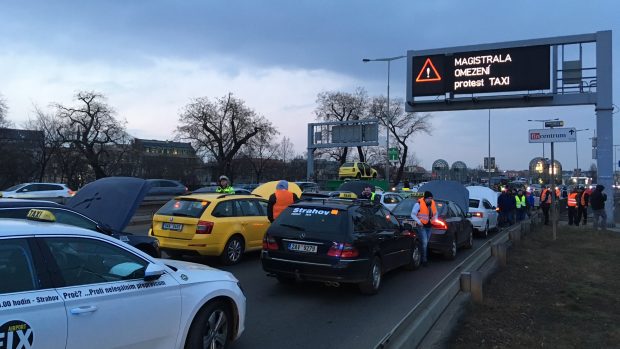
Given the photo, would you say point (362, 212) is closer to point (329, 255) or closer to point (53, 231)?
point (329, 255)

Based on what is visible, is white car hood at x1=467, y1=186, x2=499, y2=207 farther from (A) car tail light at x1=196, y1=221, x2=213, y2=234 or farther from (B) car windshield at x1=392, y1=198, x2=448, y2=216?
(A) car tail light at x1=196, y1=221, x2=213, y2=234

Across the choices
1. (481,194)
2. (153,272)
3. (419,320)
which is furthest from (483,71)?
(153,272)

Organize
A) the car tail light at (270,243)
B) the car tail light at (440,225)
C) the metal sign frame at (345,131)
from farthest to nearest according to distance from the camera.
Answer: the metal sign frame at (345,131)
the car tail light at (440,225)
the car tail light at (270,243)

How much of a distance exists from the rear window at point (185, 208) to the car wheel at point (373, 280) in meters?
3.78

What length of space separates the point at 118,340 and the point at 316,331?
9.64 ft

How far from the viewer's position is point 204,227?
385 inches

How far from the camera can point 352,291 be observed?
8375 mm

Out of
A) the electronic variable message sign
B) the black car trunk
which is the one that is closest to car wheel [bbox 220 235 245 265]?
the black car trunk

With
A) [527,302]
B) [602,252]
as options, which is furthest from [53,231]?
[602,252]

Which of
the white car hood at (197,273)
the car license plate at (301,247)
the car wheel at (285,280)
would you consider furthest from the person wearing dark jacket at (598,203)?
the white car hood at (197,273)

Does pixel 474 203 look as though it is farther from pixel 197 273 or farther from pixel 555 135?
pixel 197 273

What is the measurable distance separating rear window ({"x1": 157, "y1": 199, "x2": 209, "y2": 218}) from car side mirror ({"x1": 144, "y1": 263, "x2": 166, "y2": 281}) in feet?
19.5

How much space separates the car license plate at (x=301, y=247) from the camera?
7623mm

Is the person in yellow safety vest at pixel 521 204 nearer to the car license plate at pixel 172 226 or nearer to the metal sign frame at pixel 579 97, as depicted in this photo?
the metal sign frame at pixel 579 97
